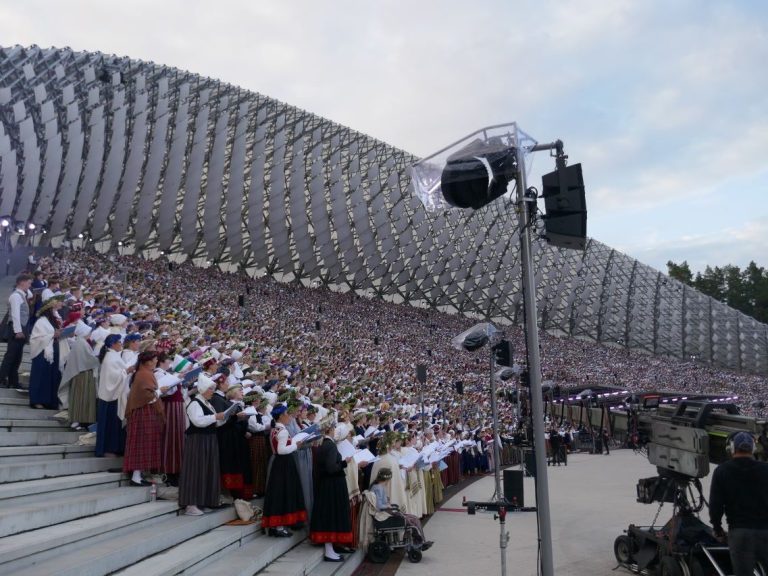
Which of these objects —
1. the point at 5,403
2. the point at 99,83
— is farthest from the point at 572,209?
the point at 99,83

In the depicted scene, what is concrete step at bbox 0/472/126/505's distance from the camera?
5.27 metres

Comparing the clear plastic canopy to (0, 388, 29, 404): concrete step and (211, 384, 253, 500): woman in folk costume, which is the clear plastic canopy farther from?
(0, 388, 29, 404): concrete step

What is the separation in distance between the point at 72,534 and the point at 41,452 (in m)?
2.10

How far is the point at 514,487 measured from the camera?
962cm

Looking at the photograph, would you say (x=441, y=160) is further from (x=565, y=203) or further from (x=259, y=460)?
(x=259, y=460)

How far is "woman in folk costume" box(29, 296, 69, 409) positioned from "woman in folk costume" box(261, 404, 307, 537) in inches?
119

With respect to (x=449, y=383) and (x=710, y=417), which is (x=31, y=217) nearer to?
(x=449, y=383)

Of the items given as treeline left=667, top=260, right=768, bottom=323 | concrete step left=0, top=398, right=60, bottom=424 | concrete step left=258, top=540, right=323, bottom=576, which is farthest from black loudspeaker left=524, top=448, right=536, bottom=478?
treeline left=667, top=260, right=768, bottom=323

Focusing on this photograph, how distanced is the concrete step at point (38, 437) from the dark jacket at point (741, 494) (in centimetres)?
668

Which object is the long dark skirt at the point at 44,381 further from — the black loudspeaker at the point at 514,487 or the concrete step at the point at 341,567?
the black loudspeaker at the point at 514,487

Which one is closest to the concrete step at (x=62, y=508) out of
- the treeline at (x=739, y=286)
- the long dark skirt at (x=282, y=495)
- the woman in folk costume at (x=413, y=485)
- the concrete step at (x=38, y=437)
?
the concrete step at (x=38, y=437)

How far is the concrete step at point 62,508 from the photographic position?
474 cm

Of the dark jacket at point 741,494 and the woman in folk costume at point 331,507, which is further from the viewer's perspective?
the woman in folk costume at point 331,507

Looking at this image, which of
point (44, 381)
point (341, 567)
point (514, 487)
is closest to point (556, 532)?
point (514, 487)
